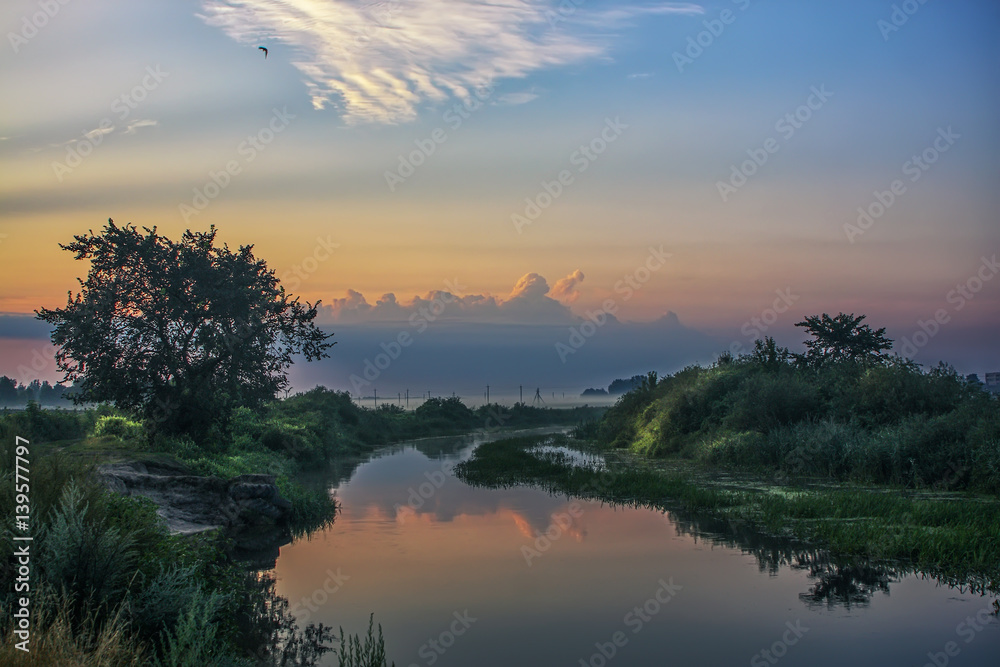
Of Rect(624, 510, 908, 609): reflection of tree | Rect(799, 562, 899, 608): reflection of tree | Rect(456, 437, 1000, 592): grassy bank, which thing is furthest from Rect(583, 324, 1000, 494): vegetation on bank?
Rect(799, 562, 899, 608): reflection of tree

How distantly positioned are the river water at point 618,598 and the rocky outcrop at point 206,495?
1870 millimetres

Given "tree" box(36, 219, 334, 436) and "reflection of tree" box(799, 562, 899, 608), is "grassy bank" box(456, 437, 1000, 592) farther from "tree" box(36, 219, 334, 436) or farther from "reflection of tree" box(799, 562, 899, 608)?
"tree" box(36, 219, 334, 436)

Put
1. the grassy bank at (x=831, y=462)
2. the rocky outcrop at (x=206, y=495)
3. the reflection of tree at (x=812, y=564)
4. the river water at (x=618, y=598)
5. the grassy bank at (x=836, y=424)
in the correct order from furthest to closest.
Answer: the grassy bank at (x=836, y=424), the rocky outcrop at (x=206, y=495), the grassy bank at (x=831, y=462), the reflection of tree at (x=812, y=564), the river water at (x=618, y=598)

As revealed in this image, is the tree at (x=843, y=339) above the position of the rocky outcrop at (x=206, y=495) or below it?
above

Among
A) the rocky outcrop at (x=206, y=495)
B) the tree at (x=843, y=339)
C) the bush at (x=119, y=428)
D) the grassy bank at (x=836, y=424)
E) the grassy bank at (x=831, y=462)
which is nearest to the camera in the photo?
the grassy bank at (x=831, y=462)

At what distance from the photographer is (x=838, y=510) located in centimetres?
1692

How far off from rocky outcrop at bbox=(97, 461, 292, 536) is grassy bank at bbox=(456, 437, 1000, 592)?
977cm

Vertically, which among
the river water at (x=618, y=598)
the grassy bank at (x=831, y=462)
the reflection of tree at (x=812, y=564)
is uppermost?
the grassy bank at (x=831, y=462)

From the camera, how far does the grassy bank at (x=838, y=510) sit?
12.8 metres

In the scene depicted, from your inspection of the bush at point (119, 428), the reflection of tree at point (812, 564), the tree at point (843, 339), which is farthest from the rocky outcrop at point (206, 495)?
the tree at point (843, 339)

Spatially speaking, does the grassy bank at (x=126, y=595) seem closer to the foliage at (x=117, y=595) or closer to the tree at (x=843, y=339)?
the foliage at (x=117, y=595)

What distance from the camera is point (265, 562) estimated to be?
1491 centimetres

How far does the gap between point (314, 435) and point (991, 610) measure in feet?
115

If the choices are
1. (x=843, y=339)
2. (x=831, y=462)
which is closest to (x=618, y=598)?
(x=831, y=462)
